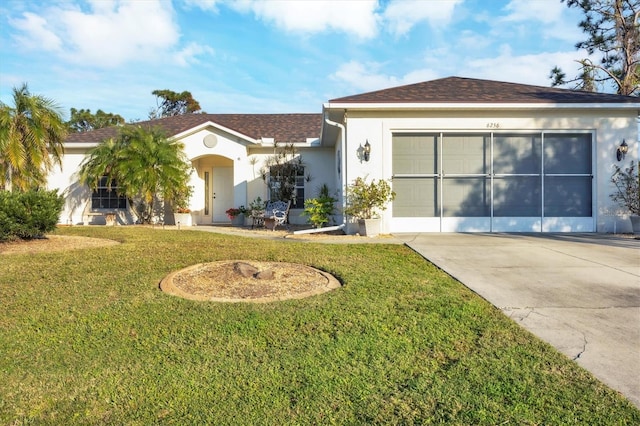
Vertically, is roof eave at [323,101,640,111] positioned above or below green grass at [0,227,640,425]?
above

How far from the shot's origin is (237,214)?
14547 mm

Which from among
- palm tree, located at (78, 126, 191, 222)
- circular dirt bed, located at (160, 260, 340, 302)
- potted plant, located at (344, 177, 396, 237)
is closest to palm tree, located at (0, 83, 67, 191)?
palm tree, located at (78, 126, 191, 222)

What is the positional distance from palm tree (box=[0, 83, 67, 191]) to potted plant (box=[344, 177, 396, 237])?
9023 millimetres

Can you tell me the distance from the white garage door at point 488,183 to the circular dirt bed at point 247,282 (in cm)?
543

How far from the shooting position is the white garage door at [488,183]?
1062cm

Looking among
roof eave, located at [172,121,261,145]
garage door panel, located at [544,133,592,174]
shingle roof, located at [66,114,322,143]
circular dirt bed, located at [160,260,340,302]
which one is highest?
shingle roof, located at [66,114,322,143]

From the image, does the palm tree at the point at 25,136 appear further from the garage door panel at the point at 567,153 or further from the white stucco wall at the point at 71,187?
the garage door panel at the point at 567,153

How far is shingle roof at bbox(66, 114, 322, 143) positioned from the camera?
52.4 ft

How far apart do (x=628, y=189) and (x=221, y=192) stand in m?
13.2

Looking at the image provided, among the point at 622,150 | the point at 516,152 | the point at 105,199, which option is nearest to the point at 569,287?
the point at 516,152

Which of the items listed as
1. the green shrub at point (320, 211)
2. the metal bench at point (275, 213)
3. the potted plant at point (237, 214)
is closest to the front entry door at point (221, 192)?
the potted plant at point (237, 214)

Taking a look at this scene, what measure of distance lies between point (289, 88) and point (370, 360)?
2082 cm

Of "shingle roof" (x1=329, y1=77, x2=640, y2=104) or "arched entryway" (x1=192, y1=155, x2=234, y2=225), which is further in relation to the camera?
"arched entryway" (x1=192, y1=155, x2=234, y2=225)

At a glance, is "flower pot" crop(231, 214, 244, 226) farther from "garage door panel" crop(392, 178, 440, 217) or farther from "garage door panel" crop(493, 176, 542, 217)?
"garage door panel" crop(493, 176, 542, 217)
